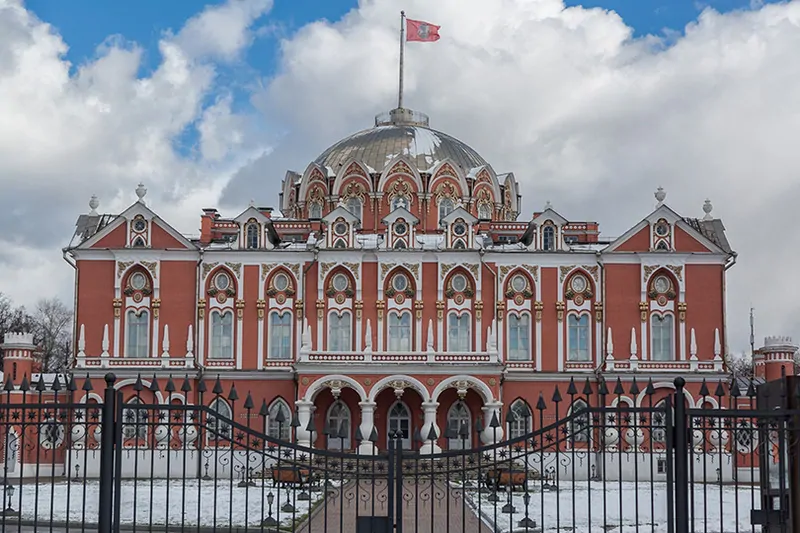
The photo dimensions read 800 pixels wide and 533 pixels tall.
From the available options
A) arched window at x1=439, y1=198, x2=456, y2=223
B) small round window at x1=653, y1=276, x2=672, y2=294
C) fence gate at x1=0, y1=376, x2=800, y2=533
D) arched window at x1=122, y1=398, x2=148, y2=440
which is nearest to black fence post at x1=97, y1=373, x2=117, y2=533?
fence gate at x1=0, y1=376, x2=800, y2=533

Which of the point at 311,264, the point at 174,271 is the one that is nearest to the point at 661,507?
the point at 311,264

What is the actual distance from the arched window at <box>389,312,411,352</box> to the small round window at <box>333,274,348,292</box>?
86.0 inches

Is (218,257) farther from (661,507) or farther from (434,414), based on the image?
(661,507)

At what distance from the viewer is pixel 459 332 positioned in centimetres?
4531

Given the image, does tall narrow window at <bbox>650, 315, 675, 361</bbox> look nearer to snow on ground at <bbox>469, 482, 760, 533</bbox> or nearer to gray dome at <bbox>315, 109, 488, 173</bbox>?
snow on ground at <bbox>469, 482, 760, 533</bbox>

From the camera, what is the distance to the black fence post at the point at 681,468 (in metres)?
12.3

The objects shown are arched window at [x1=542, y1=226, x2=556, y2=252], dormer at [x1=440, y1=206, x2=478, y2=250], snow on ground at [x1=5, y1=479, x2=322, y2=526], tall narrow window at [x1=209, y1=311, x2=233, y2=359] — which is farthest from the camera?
arched window at [x1=542, y1=226, x2=556, y2=252]

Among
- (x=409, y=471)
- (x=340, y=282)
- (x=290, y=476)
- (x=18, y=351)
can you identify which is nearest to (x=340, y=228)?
(x=340, y=282)

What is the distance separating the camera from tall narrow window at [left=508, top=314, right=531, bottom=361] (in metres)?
45.2

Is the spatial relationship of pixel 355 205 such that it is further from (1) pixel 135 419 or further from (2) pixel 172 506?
(1) pixel 135 419

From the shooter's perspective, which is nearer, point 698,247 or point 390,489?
point 390,489

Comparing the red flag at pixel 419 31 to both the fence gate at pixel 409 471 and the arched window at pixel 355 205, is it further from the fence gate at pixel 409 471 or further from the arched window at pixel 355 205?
the fence gate at pixel 409 471

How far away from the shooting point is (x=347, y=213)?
45.5 meters

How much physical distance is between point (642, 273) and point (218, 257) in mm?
16763
